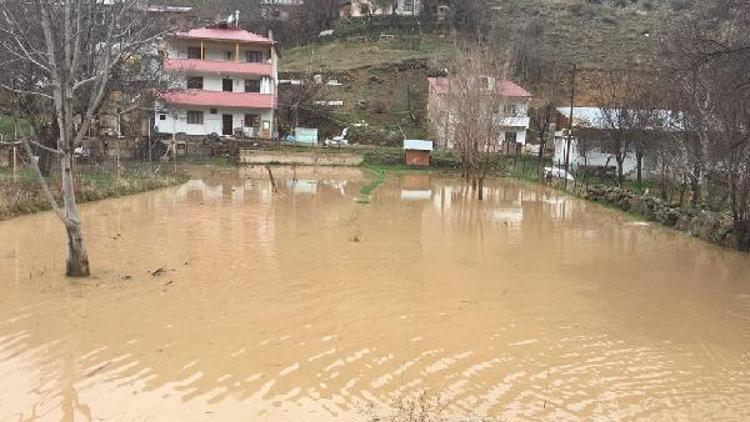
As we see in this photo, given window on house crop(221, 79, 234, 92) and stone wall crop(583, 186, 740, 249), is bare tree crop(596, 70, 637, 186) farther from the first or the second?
window on house crop(221, 79, 234, 92)

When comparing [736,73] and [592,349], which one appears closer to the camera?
[592,349]

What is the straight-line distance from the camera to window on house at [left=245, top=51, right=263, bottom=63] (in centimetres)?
5531

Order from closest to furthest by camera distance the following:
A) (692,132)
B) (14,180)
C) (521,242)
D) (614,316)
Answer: (614,316) → (521,242) → (14,180) → (692,132)

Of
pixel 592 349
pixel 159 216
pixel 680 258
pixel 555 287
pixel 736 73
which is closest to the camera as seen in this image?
pixel 592 349

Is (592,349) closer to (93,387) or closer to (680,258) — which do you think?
(93,387)

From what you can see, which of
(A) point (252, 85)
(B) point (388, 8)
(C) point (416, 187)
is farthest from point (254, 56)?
(B) point (388, 8)

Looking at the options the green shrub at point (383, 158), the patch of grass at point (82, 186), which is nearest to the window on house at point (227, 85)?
the green shrub at point (383, 158)

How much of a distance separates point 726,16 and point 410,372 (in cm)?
1006

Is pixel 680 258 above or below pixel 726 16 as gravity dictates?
below

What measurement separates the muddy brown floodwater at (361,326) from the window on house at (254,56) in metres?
38.4

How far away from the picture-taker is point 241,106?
52.6m

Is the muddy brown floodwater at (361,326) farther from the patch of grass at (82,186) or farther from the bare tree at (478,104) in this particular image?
the bare tree at (478,104)

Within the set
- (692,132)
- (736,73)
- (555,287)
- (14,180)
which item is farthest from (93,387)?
(692,132)

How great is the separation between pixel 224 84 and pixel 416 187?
24.3 m
